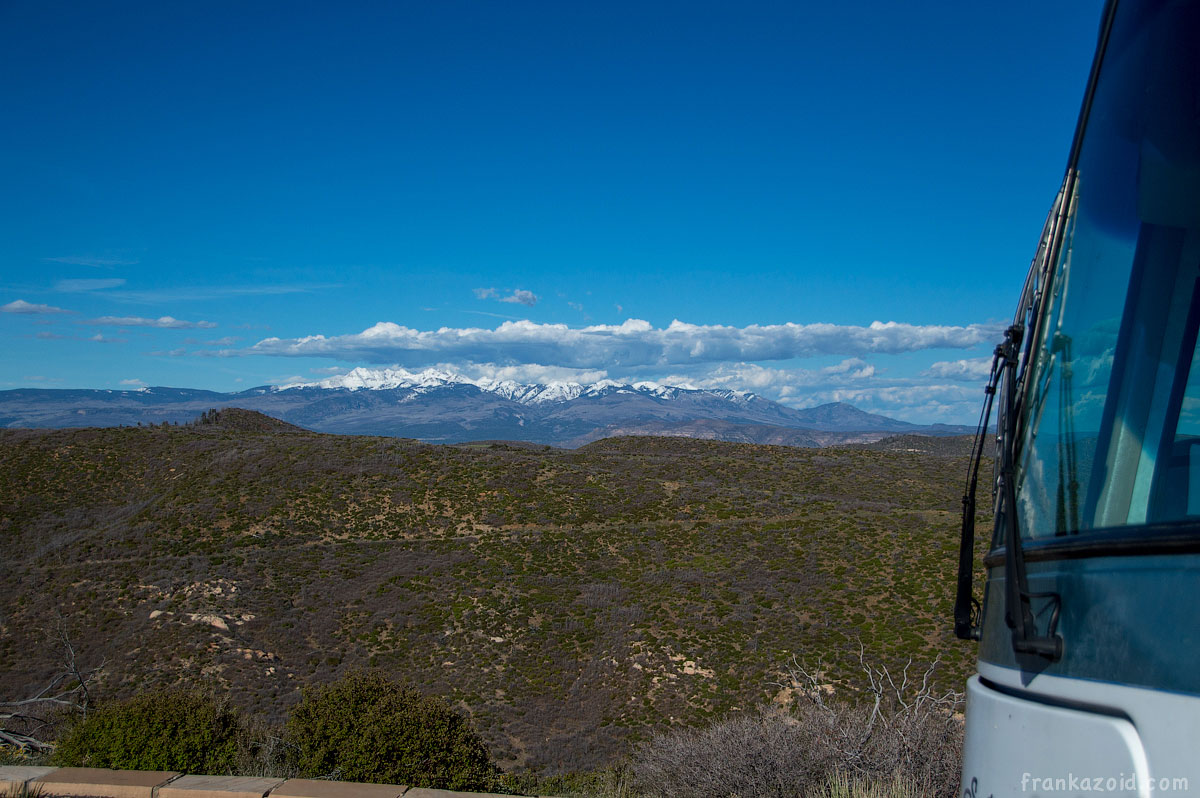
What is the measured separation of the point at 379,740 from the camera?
1046 centimetres

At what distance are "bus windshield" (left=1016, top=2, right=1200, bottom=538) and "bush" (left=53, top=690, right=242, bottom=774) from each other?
978 cm

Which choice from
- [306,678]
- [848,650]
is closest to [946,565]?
[848,650]

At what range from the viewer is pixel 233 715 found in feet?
34.6

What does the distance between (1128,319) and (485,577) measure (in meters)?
29.3

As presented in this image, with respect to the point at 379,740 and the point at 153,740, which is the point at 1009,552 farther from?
the point at 379,740

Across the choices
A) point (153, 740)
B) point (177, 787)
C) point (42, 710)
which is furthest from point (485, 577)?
point (177, 787)

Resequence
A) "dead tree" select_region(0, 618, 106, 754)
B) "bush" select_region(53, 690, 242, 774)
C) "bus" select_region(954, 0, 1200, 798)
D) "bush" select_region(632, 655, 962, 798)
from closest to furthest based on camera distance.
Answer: "bus" select_region(954, 0, 1200, 798) < "bush" select_region(632, 655, 962, 798) < "bush" select_region(53, 690, 242, 774) < "dead tree" select_region(0, 618, 106, 754)

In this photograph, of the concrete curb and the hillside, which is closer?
the concrete curb

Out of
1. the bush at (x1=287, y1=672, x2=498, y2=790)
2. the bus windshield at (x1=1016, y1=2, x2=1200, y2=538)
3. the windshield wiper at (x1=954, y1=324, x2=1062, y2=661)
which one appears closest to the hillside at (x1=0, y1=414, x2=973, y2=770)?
the bush at (x1=287, y1=672, x2=498, y2=790)

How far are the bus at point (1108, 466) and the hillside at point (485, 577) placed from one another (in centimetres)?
1838

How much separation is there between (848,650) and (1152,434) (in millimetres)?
23230

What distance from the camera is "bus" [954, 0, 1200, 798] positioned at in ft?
4.64

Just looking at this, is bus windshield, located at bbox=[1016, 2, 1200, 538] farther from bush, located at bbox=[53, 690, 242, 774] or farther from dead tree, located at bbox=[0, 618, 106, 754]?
dead tree, located at bbox=[0, 618, 106, 754]

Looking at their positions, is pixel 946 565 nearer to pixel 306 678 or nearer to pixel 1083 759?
pixel 306 678
